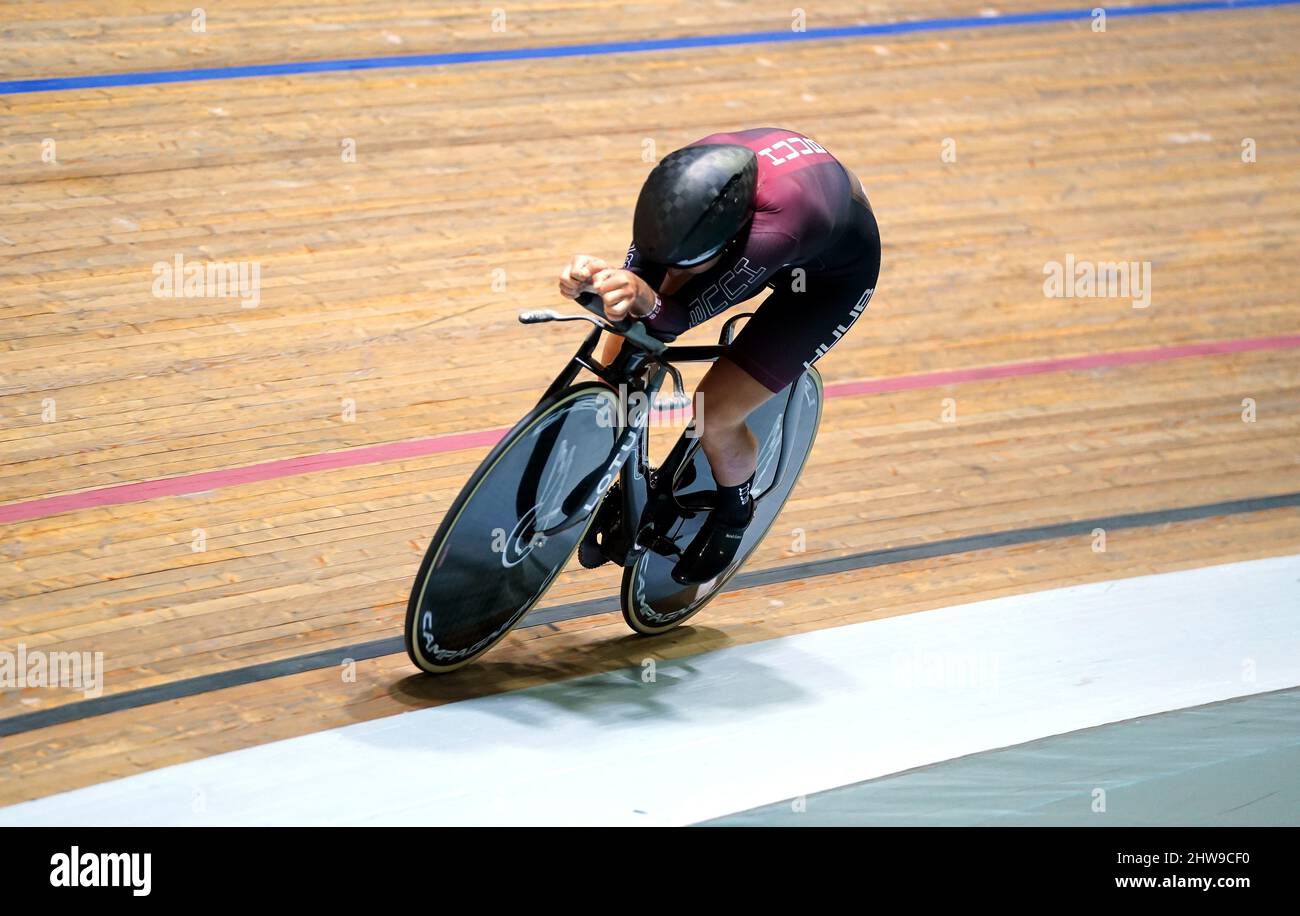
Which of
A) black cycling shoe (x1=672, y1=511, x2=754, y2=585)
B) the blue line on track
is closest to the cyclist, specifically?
black cycling shoe (x1=672, y1=511, x2=754, y2=585)

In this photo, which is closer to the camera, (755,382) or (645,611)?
(755,382)

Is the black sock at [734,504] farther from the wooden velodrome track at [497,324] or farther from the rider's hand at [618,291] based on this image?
the rider's hand at [618,291]

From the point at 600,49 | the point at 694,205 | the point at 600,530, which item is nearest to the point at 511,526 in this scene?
the point at 600,530

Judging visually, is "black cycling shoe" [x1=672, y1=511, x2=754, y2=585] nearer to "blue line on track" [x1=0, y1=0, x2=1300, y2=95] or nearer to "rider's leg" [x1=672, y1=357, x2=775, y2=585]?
"rider's leg" [x1=672, y1=357, x2=775, y2=585]

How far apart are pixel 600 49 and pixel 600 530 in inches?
150

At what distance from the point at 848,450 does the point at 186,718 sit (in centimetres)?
210

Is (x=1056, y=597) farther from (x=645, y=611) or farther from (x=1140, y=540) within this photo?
(x=645, y=611)

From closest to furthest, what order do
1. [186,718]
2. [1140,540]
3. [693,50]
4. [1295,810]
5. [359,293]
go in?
[1295,810], [186,718], [1140,540], [359,293], [693,50]

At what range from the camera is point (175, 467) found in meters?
3.79

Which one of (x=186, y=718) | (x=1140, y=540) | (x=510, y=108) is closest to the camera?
(x=186, y=718)

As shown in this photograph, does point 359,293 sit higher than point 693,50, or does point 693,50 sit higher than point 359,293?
point 693,50

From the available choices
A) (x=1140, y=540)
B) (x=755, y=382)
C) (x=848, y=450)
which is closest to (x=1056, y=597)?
(x=1140, y=540)

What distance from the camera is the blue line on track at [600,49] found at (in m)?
5.55

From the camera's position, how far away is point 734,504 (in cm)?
305
